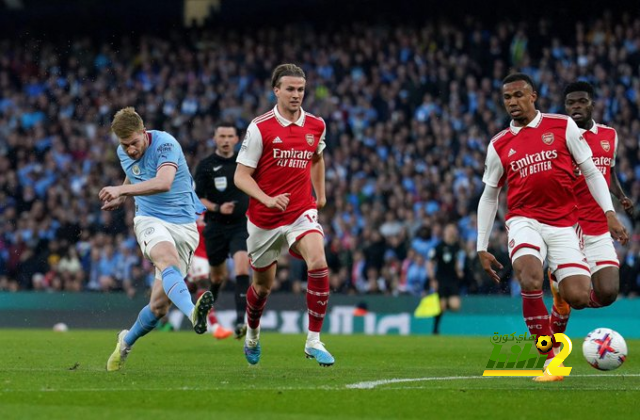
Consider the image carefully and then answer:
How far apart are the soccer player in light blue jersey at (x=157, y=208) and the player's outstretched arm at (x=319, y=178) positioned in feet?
3.78

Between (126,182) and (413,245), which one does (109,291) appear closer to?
(413,245)

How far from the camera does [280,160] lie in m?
10.0

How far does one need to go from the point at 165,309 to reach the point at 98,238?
15.7 meters

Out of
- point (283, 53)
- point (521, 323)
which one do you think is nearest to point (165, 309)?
point (521, 323)

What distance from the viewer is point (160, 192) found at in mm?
9281

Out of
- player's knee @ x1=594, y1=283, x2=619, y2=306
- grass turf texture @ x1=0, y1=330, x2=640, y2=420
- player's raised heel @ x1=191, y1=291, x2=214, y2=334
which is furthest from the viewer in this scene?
player's knee @ x1=594, y1=283, x2=619, y2=306

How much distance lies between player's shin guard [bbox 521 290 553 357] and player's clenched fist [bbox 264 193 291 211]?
2.08 m

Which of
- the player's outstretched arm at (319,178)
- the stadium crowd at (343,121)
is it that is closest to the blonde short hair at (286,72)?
the player's outstretched arm at (319,178)

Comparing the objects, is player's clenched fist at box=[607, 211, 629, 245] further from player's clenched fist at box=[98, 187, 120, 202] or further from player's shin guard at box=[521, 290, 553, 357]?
player's clenched fist at box=[98, 187, 120, 202]

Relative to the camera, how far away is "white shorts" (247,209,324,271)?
10.0 metres

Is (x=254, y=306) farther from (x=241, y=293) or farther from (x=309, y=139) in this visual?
(x=241, y=293)

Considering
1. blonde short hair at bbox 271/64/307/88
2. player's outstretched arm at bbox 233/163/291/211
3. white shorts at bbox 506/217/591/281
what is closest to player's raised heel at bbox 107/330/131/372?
player's outstretched arm at bbox 233/163/291/211

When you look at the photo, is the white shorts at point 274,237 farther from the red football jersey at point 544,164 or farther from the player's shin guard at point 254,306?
the red football jersey at point 544,164

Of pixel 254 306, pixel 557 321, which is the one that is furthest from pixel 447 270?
pixel 254 306
